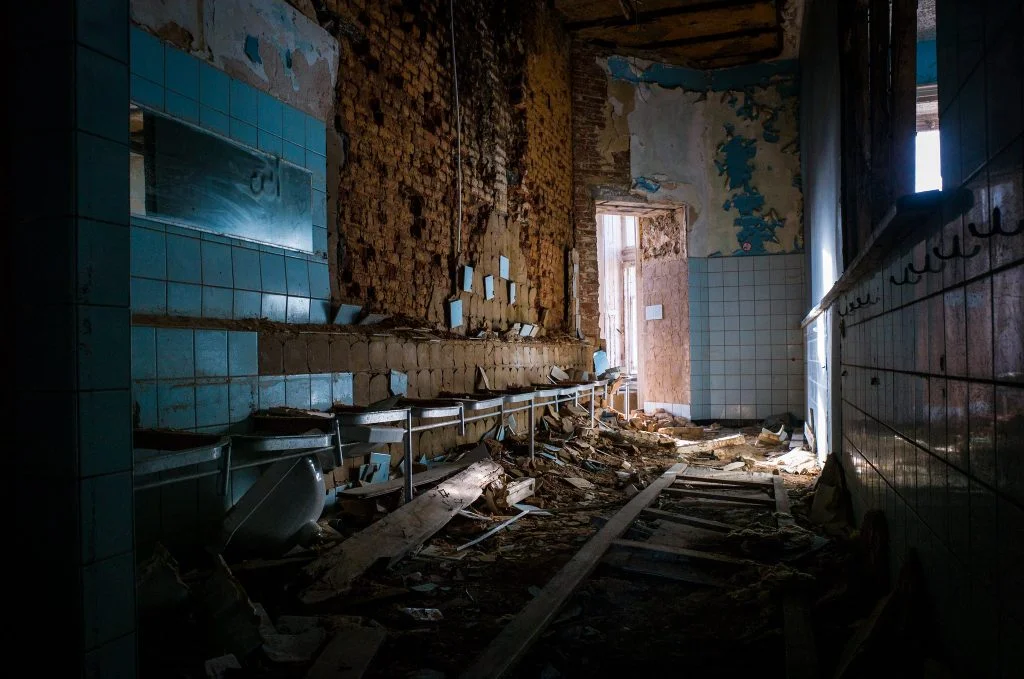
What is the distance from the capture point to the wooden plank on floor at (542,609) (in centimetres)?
225

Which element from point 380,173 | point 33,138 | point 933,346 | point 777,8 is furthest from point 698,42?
Result: point 33,138

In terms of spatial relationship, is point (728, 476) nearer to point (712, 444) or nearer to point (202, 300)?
point (712, 444)

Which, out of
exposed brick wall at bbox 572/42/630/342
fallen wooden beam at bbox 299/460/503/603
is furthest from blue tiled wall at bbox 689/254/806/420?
fallen wooden beam at bbox 299/460/503/603

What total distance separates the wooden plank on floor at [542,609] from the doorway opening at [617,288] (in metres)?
11.3

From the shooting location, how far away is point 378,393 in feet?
15.0

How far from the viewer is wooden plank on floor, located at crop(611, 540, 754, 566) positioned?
11.3 feet

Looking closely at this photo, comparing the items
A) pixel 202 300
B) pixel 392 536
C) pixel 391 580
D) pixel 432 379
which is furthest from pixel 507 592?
pixel 432 379

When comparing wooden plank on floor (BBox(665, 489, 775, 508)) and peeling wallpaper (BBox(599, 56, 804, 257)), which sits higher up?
peeling wallpaper (BBox(599, 56, 804, 257))

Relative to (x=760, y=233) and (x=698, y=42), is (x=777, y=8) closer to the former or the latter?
(x=698, y=42)

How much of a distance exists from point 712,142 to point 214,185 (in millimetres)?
8257

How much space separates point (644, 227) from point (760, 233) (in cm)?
193

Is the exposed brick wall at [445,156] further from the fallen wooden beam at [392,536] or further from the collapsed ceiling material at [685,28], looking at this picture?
the fallen wooden beam at [392,536]

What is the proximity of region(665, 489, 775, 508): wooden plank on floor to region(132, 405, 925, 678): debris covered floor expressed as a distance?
0.16ft

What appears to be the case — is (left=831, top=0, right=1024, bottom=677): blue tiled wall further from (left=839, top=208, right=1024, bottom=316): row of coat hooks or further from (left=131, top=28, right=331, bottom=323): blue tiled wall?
(left=131, top=28, right=331, bottom=323): blue tiled wall
